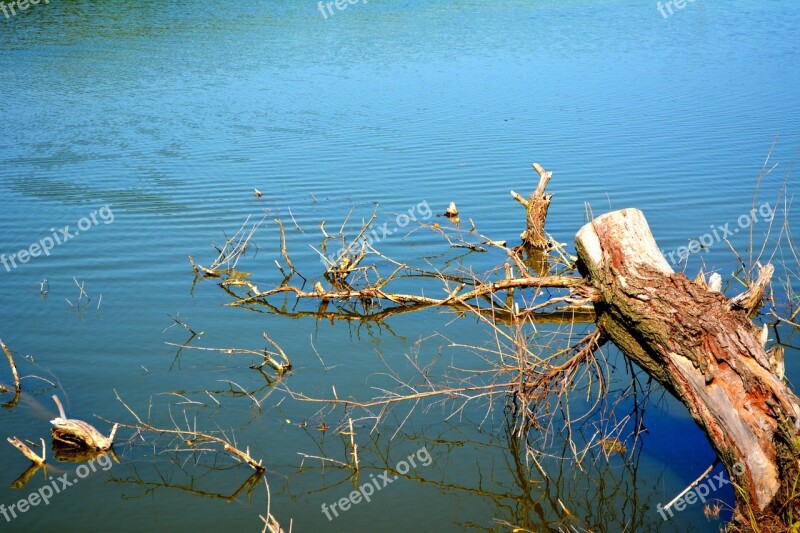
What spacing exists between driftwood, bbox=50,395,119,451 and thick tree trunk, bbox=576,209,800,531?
3.80 metres

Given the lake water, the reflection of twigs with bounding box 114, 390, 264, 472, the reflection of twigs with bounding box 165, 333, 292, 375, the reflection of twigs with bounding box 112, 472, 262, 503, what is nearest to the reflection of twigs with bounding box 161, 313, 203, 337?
the lake water

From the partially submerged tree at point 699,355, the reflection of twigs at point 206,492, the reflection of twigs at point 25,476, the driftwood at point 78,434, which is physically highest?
the partially submerged tree at point 699,355

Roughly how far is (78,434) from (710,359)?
176 inches

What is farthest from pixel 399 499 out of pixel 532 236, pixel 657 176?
pixel 657 176

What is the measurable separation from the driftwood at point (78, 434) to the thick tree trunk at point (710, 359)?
149 inches

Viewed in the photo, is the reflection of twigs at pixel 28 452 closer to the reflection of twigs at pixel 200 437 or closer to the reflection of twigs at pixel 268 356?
the reflection of twigs at pixel 200 437

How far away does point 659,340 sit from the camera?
516 cm

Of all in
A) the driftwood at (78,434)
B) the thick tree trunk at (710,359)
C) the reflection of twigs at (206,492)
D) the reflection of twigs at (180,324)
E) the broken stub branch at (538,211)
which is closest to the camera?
the thick tree trunk at (710,359)

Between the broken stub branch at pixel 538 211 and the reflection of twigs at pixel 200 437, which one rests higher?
the reflection of twigs at pixel 200 437

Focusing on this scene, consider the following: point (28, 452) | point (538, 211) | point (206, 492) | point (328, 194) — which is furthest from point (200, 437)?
point (328, 194)

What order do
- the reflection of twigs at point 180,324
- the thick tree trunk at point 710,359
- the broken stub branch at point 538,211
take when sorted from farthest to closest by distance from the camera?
the broken stub branch at point 538,211
the reflection of twigs at point 180,324
the thick tree trunk at point 710,359

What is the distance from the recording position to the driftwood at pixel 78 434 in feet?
21.0

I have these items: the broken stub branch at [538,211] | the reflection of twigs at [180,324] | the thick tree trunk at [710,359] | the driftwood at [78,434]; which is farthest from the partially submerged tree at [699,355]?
the broken stub branch at [538,211]

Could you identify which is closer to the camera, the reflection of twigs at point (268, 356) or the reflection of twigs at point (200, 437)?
the reflection of twigs at point (200, 437)
